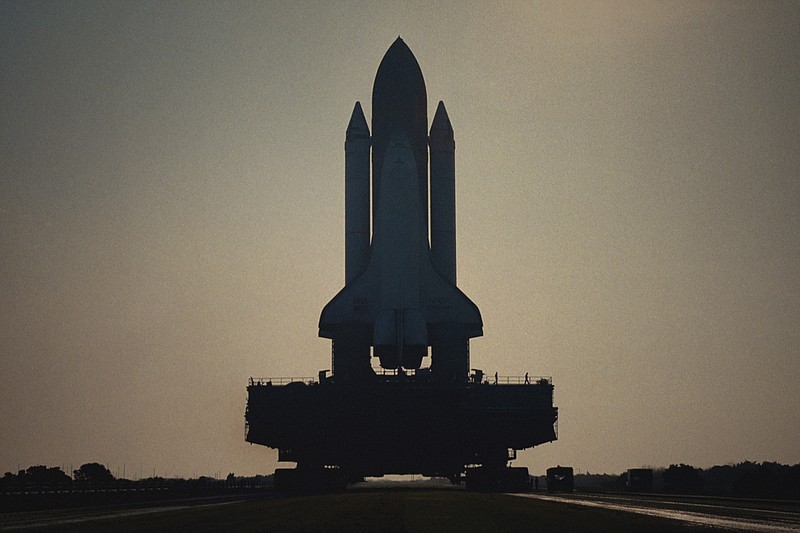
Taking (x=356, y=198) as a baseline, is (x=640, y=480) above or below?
below

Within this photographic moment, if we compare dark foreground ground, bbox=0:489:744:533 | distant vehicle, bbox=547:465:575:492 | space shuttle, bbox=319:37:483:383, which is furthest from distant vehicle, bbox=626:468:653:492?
dark foreground ground, bbox=0:489:744:533

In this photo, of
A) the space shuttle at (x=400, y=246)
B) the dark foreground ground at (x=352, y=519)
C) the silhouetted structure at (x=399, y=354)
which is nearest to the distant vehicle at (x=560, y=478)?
the silhouetted structure at (x=399, y=354)

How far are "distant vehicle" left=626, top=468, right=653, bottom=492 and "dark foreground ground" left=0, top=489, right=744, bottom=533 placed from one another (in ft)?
126

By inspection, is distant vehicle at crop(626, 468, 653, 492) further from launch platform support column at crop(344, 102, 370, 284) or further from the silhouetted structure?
launch platform support column at crop(344, 102, 370, 284)

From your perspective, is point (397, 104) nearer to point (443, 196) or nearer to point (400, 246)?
point (443, 196)

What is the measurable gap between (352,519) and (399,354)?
5087cm

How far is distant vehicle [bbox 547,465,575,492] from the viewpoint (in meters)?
85.7

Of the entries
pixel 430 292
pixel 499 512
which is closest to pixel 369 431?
pixel 430 292

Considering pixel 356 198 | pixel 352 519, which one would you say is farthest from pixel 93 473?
pixel 352 519

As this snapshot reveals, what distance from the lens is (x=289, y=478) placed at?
82.5 m

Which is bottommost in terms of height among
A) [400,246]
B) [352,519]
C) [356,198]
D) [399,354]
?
[352,519]

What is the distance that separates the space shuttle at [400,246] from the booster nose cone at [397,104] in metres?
0.08

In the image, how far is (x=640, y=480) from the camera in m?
81.4

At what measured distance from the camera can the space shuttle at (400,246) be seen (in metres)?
84.9
